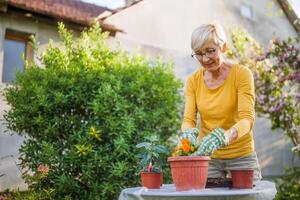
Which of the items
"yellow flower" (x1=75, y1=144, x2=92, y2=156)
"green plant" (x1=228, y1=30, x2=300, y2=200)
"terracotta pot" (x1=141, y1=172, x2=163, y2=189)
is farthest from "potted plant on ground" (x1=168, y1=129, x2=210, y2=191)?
"green plant" (x1=228, y1=30, x2=300, y2=200)

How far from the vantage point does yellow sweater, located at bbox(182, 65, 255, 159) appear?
251cm

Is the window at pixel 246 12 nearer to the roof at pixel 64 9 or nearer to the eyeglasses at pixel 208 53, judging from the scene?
the roof at pixel 64 9

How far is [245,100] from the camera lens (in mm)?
2502

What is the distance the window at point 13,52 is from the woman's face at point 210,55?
15.3 feet

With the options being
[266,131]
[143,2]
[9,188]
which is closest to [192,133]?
[9,188]

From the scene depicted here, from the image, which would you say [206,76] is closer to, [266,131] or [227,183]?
[227,183]

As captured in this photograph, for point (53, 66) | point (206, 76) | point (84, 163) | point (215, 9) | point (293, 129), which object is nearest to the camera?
point (206, 76)

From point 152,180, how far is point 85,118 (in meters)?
3.00

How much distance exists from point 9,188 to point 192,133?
15.2 feet

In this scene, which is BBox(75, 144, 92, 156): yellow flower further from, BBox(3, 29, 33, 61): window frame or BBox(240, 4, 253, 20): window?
BBox(240, 4, 253, 20): window

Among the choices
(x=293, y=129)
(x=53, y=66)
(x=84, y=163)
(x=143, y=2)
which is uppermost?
(x=143, y=2)

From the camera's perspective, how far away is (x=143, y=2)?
8430mm

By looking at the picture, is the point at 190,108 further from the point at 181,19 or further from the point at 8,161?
the point at 181,19

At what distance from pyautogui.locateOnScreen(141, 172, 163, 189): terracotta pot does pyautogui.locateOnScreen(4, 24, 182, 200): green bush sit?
2.42 meters
